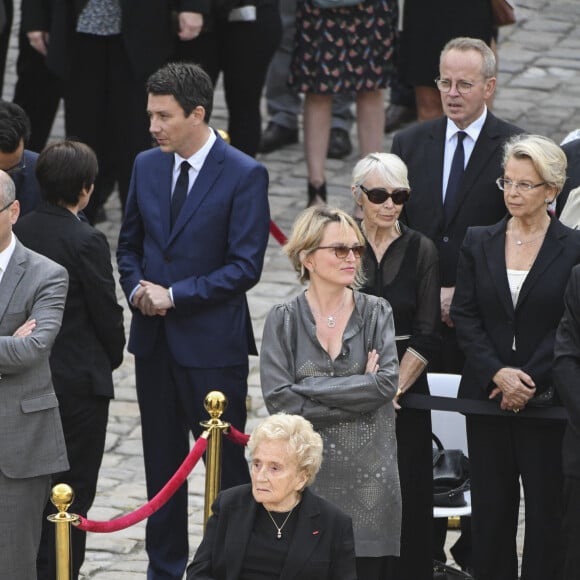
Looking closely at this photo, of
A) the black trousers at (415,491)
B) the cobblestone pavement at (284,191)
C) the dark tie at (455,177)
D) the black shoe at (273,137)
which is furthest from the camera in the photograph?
the black shoe at (273,137)

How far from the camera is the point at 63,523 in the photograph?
625 cm

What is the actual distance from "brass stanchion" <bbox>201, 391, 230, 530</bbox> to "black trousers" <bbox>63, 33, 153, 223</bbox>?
436 centimetres

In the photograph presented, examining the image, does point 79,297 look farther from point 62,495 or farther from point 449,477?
point 449,477

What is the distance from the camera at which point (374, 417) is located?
21.4ft

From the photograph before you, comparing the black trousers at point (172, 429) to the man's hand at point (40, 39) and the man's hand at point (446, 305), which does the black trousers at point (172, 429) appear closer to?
the man's hand at point (446, 305)

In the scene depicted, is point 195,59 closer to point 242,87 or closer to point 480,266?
point 242,87

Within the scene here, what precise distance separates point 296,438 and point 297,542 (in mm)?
372

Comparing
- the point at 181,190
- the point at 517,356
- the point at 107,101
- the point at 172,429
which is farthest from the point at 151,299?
the point at 107,101

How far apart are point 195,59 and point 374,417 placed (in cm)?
520

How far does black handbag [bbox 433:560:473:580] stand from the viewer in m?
7.43

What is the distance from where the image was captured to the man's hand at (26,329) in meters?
6.35

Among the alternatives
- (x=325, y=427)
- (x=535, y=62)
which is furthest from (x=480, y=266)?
(x=535, y=62)

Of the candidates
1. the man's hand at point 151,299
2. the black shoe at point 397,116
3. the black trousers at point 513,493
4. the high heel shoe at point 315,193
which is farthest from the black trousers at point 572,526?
the black shoe at point 397,116

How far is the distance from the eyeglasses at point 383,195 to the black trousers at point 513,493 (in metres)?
→ 0.98
